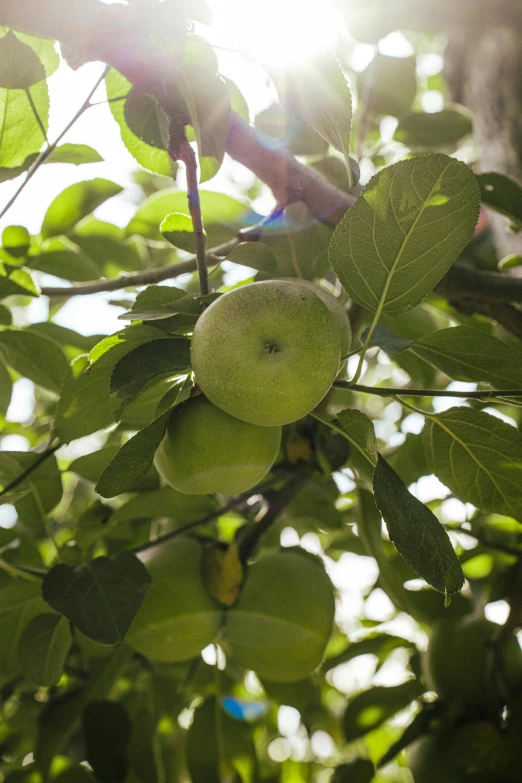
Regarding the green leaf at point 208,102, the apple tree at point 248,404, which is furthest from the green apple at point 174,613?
the green leaf at point 208,102

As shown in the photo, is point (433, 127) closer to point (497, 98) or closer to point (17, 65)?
point (497, 98)

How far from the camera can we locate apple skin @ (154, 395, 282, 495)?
32.6 inches

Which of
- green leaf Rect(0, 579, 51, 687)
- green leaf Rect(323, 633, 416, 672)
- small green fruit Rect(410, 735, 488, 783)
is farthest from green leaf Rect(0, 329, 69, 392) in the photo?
small green fruit Rect(410, 735, 488, 783)

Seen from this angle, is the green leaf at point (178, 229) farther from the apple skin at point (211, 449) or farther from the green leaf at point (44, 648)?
the green leaf at point (44, 648)

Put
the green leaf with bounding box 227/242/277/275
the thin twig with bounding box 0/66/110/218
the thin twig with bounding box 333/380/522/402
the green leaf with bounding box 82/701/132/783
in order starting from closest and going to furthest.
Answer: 1. the thin twig with bounding box 333/380/522/402
2. the green leaf with bounding box 227/242/277/275
3. the thin twig with bounding box 0/66/110/218
4. the green leaf with bounding box 82/701/132/783

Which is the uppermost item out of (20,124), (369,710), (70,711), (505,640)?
(20,124)

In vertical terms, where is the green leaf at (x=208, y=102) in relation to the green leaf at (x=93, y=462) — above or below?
above

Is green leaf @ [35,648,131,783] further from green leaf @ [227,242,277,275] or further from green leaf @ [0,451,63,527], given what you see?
green leaf @ [227,242,277,275]

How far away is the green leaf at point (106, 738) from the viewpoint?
1271 millimetres

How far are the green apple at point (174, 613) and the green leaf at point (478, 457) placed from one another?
0.52 metres

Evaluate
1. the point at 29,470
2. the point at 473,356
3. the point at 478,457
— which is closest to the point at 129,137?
the point at 29,470

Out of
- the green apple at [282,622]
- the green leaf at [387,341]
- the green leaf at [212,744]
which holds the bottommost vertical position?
the green leaf at [212,744]

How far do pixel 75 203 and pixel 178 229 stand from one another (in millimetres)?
455

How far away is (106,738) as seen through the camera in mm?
1271
